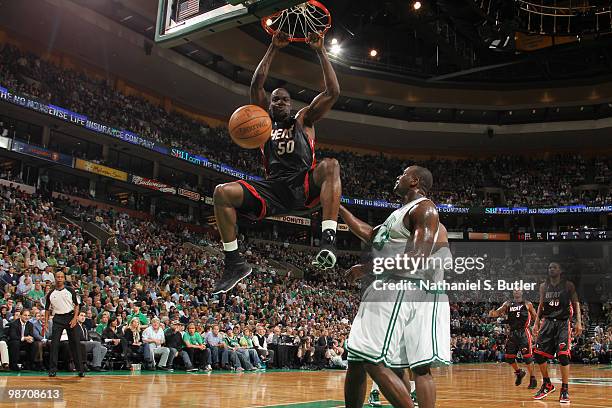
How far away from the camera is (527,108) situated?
35812 mm

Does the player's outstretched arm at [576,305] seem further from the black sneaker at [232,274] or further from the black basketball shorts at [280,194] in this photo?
the black sneaker at [232,274]

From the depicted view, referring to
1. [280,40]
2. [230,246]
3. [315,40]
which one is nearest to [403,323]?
[230,246]

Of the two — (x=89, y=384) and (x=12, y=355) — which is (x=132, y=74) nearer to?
(x=12, y=355)

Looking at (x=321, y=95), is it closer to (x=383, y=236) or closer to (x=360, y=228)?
(x=360, y=228)

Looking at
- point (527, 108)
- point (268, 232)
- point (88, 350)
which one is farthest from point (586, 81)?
point (88, 350)

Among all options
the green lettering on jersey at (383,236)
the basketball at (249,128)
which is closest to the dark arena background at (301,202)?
the green lettering on jersey at (383,236)

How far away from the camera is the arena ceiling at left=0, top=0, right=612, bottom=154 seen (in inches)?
961

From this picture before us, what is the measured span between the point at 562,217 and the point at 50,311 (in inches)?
1325

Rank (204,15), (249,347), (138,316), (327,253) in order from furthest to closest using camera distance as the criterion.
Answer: (249,347)
(138,316)
(204,15)
(327,253)

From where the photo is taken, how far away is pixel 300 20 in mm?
6074

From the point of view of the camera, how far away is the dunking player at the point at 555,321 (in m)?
9.07

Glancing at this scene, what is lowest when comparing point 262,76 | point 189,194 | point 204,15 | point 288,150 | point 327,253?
point 327,253

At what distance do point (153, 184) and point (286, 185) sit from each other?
22544mm

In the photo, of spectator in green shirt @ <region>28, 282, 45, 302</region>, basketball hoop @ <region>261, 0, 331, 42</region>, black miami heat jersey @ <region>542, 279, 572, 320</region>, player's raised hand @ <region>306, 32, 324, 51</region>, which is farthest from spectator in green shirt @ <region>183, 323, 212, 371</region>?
player's raised hand @ <region>306, 32, 324, 51</region>
